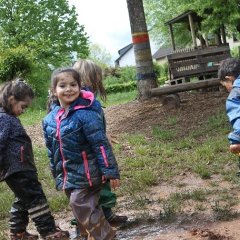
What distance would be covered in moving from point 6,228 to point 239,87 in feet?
9.20

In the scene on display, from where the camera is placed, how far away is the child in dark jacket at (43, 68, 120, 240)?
356 centimetres

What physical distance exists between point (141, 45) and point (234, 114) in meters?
8.98

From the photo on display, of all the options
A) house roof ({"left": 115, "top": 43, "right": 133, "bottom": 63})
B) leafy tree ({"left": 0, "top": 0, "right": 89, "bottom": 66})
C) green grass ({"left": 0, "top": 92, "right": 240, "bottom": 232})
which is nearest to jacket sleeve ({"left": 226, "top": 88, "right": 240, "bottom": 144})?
green grass ({"left": 0, "top": 92, "right": 240, "bottom": 232})

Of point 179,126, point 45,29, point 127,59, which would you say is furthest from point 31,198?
point 127,59

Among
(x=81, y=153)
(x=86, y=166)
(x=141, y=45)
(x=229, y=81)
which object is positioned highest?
Answer: (x=141, y=45)

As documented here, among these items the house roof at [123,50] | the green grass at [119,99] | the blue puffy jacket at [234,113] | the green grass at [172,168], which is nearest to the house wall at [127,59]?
the house roof at [123,50]

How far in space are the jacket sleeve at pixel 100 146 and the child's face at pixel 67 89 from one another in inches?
9.4

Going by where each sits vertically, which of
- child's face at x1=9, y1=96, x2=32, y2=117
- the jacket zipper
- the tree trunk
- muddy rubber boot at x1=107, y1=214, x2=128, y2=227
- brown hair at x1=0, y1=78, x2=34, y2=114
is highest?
the tree trunk

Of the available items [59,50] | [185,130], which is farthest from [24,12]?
[185,130]

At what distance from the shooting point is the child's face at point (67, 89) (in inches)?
144

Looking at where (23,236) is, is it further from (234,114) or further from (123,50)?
(123,50)

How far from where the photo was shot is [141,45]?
39.2ft

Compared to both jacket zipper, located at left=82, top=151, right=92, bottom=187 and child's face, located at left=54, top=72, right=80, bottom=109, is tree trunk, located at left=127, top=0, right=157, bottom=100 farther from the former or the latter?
jacket zipper, located at left=82, top=151, right=92, bottom=187

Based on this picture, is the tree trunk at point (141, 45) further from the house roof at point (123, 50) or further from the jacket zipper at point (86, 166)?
the house roof at point (123, 50)
